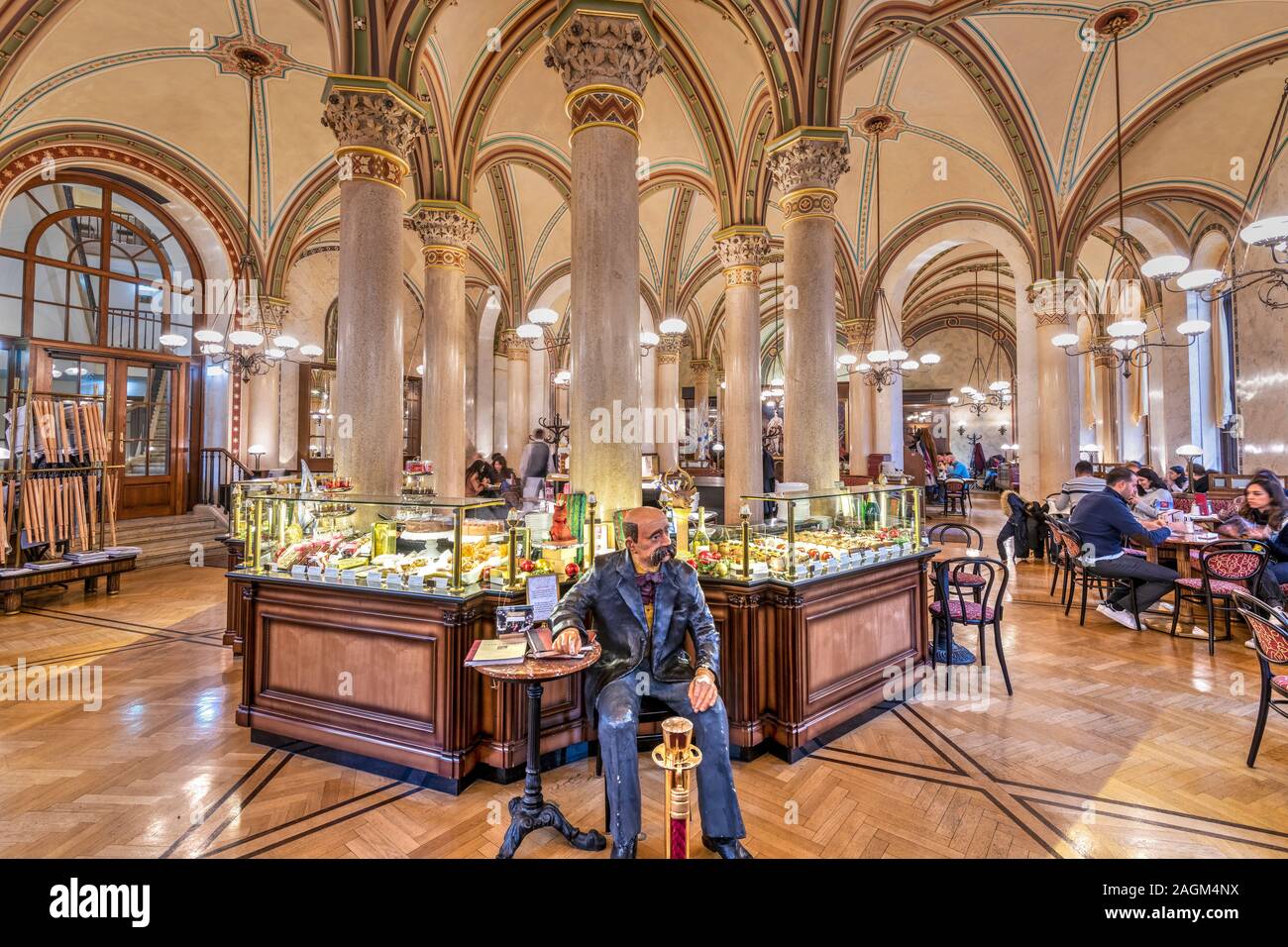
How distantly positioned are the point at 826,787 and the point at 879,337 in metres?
12.6

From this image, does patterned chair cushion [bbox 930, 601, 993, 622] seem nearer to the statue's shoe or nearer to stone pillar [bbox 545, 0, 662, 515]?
stone pillar [bbox 545, 0, 662, 515]

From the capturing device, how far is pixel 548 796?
2.82 m

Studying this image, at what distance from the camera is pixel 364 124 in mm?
5129

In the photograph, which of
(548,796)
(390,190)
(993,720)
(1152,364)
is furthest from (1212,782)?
(1152,364)

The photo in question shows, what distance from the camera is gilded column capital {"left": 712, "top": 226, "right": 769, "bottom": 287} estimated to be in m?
8.30

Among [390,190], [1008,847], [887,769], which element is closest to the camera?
[1008,847]

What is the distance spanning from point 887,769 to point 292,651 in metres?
3.23

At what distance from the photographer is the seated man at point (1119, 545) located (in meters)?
5.38

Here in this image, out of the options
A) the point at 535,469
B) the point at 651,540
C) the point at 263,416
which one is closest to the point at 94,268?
the point at 263,416

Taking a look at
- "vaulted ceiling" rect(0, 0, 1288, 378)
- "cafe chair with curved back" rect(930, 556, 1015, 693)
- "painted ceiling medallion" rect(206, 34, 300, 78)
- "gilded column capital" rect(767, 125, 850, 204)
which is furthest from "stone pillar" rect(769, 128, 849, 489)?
"painted ceiling medallion" rect(206, 34, 300, 78)

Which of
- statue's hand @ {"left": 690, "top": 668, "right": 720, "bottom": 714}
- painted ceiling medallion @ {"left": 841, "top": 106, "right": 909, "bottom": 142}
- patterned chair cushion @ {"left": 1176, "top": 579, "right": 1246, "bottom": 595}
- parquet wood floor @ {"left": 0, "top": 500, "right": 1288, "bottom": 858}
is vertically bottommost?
parquet wood floor @ {"left": 0, "top": 500, "right": 1288, "bottom": 858}

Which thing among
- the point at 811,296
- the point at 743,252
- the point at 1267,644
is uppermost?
the point at 743,252

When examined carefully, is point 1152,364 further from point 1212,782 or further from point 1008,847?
point 1008,847

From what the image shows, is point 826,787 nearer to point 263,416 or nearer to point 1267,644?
point 1267,644
